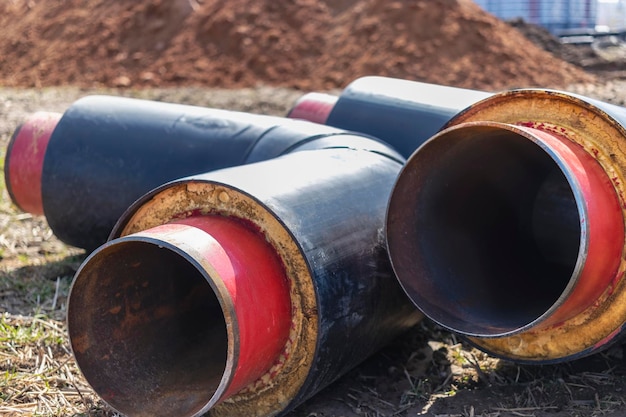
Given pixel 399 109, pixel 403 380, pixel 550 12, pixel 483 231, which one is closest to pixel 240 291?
pixel 403 380

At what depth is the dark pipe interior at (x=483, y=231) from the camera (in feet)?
9.37

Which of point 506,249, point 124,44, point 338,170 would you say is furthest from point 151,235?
point 124,44

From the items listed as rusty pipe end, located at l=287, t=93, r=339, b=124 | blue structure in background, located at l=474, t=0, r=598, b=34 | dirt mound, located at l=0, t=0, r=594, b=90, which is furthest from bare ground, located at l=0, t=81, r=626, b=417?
blue structure in background, located at l=474, t=0, r=598, b=34

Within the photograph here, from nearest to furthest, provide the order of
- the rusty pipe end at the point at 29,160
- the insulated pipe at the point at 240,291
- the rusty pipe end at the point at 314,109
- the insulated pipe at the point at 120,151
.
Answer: the insulated pipe at the point at 240,291 → the insulated pipe at the point at 120,151 → the rusty pipe end at the point at 29,160 → the rusty pipe end at the point at 314,109

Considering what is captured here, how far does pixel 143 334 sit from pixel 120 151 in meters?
1.25

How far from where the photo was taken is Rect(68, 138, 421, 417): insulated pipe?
2566mm

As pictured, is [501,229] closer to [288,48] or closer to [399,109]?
[399,109]

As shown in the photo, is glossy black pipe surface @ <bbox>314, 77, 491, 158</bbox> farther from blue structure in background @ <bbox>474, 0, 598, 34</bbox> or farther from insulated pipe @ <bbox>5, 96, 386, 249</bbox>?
blue structure in background @ <bbox>474, 0, 598, 34</bbox>

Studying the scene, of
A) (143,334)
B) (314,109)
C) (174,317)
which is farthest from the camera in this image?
(314,109)

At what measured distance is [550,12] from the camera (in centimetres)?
1708

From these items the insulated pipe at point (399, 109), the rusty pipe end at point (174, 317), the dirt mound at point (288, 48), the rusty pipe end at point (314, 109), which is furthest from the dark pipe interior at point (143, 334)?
the dirt mound at point (288, 48)

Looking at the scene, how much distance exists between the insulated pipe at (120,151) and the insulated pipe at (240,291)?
709 mm

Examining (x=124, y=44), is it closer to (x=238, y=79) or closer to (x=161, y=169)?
(x=238, y=79)

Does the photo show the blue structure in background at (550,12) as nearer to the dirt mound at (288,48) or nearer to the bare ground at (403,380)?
the dirt mound at (288,48)
